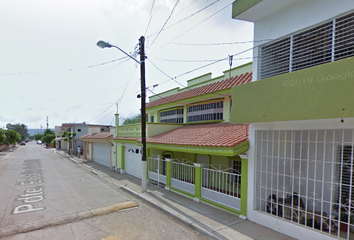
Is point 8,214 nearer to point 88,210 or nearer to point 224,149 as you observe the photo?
point 88,210

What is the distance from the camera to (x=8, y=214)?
659cm

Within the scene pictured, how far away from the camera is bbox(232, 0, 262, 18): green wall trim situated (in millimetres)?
5348

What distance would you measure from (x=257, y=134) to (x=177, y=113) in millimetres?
8088

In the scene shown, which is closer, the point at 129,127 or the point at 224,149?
the point at 224,149

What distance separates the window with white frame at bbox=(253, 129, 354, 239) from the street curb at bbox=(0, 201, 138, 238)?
4.71m

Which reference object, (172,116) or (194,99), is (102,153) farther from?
(194,99)

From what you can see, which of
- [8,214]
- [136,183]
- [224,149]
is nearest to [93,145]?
[136,183]

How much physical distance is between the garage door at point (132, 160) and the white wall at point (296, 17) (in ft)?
29.5

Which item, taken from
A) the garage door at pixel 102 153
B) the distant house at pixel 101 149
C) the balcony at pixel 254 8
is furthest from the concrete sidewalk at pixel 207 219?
the garage door at pixel 102 153

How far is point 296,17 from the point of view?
16.6 ft

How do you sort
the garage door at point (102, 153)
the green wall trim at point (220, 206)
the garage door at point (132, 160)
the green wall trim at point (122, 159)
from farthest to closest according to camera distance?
the garage door at point (102, 153) → the green wall trim at point (122, 159) → the garage door at point (132, 160) → the green wall trim at point (220, 206)

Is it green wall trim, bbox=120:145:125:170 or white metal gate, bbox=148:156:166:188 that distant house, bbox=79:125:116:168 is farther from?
white metal gate, bbox=148:156:166:188

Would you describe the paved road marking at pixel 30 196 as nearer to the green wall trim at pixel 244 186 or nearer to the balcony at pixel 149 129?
the balcony at pixel 149 129

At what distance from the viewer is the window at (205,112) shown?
1036 centimetres
